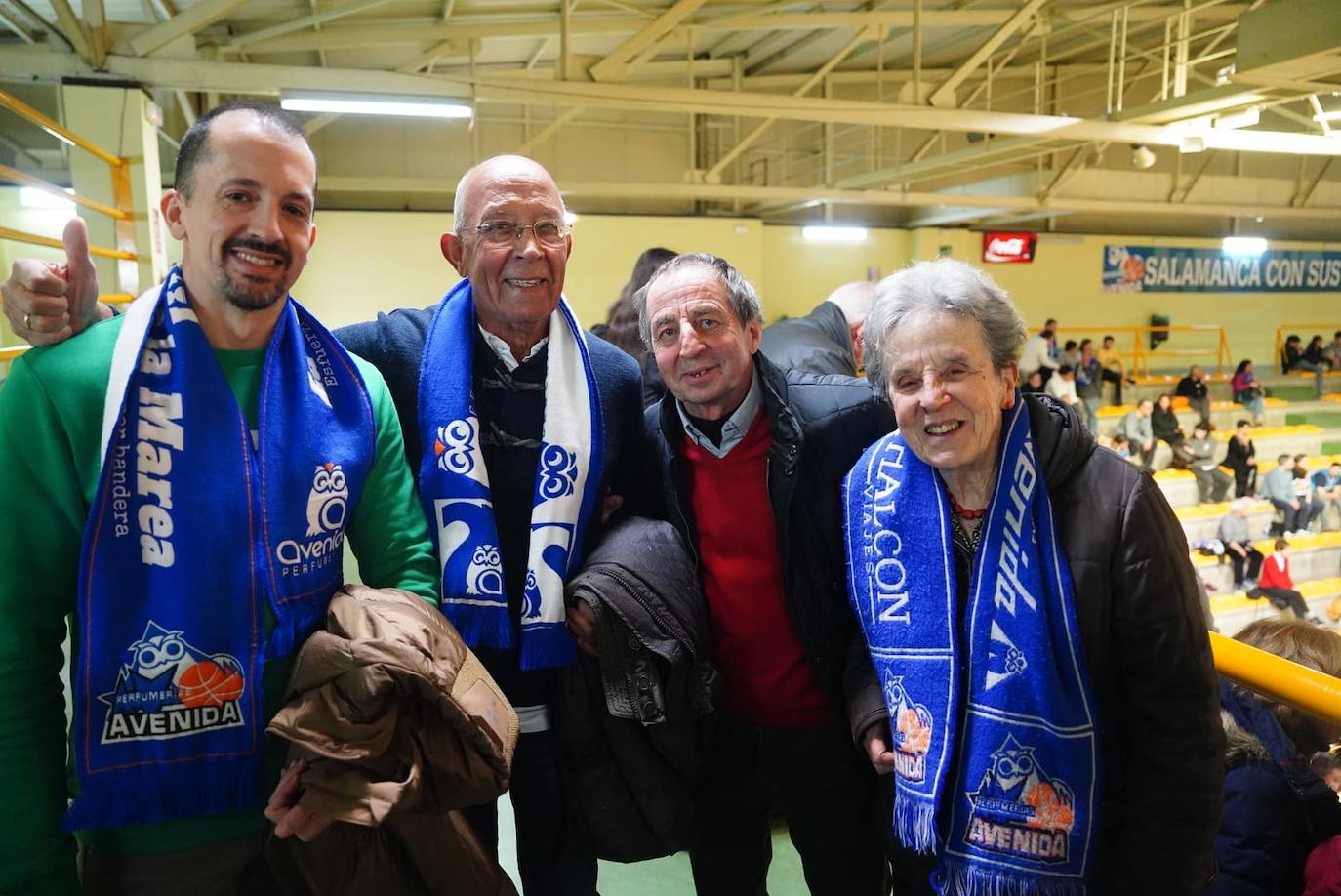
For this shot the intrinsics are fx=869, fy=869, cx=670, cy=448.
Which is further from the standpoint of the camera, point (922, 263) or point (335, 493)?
point (922, 263)

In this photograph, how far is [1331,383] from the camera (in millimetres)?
16250

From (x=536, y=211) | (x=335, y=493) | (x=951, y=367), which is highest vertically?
(x=536, y=211)

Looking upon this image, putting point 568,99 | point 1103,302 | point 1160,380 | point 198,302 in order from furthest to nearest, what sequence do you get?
point 1103,302 → point 1160,380 → point 568,99 → point 198,302

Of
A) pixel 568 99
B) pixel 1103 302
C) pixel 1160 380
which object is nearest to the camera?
pixel 568 99

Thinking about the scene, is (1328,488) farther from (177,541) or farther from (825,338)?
(177,541)

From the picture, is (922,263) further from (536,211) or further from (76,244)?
(76,244)

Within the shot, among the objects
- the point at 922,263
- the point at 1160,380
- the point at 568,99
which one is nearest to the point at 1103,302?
the point at 1160,380

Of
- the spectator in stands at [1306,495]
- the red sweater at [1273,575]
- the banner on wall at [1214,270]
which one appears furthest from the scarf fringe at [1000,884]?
the banner on wall at [1214,270]

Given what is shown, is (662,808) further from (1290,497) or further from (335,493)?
(1290,497)

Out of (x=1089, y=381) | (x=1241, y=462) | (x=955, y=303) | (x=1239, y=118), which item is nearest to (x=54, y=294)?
(x=955, y=303)

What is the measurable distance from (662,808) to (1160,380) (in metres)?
15.9

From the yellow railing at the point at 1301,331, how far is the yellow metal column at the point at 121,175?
1856cm

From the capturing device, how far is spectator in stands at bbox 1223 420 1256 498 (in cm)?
1122

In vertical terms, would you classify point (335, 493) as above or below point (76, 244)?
below
